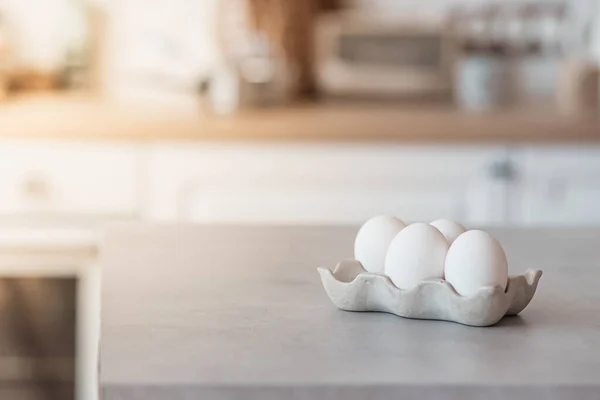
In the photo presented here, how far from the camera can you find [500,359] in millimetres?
846

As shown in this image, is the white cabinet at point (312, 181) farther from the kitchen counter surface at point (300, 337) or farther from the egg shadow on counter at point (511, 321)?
the egg shadow on counter at point (511, 321)

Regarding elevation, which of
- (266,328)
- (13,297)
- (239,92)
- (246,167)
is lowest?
(13,297)

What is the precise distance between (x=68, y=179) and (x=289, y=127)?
48 centimetres

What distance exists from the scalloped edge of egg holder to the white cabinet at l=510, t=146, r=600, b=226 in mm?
1384

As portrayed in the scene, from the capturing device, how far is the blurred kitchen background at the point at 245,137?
229 centimetres

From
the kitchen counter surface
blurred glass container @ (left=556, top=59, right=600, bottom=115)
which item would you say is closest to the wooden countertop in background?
blurred glass container @ (left=556, top=59, right=600, bottom=115)

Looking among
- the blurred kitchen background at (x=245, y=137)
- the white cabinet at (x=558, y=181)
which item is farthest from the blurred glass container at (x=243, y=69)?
the white cabinet at (x=558, y=181)

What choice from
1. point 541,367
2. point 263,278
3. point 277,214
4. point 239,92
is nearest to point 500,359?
point 541,367

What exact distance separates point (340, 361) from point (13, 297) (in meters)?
1.74

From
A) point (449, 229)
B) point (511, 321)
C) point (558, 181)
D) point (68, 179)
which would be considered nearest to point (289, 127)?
point (68, 179)

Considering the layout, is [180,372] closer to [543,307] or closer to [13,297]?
[543,307]

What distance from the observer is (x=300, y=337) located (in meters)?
0.90

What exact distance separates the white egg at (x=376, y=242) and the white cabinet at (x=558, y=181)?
135cm

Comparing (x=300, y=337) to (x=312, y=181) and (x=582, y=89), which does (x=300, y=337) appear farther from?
(x=582, y=89)
